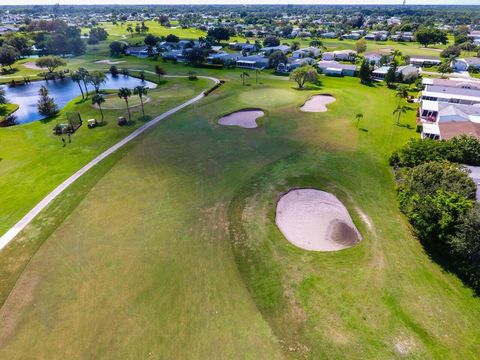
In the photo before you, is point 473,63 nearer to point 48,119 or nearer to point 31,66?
point 48,119

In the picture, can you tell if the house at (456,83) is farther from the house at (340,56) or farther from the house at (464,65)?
the house at (340,56)

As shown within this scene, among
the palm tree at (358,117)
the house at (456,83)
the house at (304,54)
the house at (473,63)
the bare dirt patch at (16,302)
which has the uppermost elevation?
the house at (473,63)

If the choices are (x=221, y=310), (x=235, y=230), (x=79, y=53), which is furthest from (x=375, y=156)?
(x=79, y=53)

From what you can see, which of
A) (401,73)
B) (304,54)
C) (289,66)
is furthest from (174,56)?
(401,73)

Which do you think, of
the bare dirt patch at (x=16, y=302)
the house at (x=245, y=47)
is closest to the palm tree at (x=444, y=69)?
the house at (x=245, y=47)

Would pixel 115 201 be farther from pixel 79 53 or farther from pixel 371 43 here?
pixel 371 43

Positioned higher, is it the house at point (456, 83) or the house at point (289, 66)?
the house at point (456, 83)
